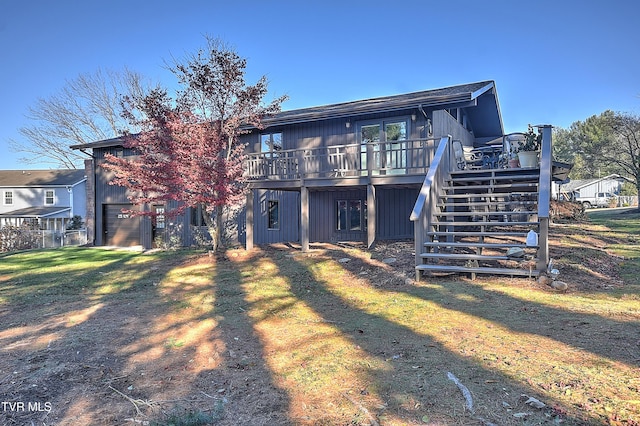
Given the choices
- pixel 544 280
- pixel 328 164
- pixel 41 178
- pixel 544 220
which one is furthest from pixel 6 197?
pixel 544 280

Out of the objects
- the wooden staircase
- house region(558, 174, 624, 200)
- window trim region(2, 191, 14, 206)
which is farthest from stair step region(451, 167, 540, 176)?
house region(558, 174, 624, 200)

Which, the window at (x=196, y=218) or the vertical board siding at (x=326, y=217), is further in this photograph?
the window at (x=196, y=218)

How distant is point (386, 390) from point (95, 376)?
9.05 feet

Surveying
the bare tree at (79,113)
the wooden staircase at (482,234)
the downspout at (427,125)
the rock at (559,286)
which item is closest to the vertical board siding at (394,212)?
the downspout at (427,125)

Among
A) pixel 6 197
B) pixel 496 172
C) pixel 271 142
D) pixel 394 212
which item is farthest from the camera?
pixel 6 197

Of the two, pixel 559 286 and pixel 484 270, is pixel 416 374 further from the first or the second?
pixel 484 270

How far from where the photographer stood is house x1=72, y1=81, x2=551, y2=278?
11.1 meters

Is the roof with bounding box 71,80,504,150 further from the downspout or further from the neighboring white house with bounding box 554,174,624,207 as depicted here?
the neighboring white house with bounding box 554,174,624,207

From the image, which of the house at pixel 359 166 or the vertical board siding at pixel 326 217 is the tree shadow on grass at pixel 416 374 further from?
the vertical board siding at pixel 326 217

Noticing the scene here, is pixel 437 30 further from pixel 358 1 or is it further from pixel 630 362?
pixel 630 362

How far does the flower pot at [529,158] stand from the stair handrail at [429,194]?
2.10 meters

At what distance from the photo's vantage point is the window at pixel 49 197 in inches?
1183

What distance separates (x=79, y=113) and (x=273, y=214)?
25.6m

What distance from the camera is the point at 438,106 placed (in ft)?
40.3
